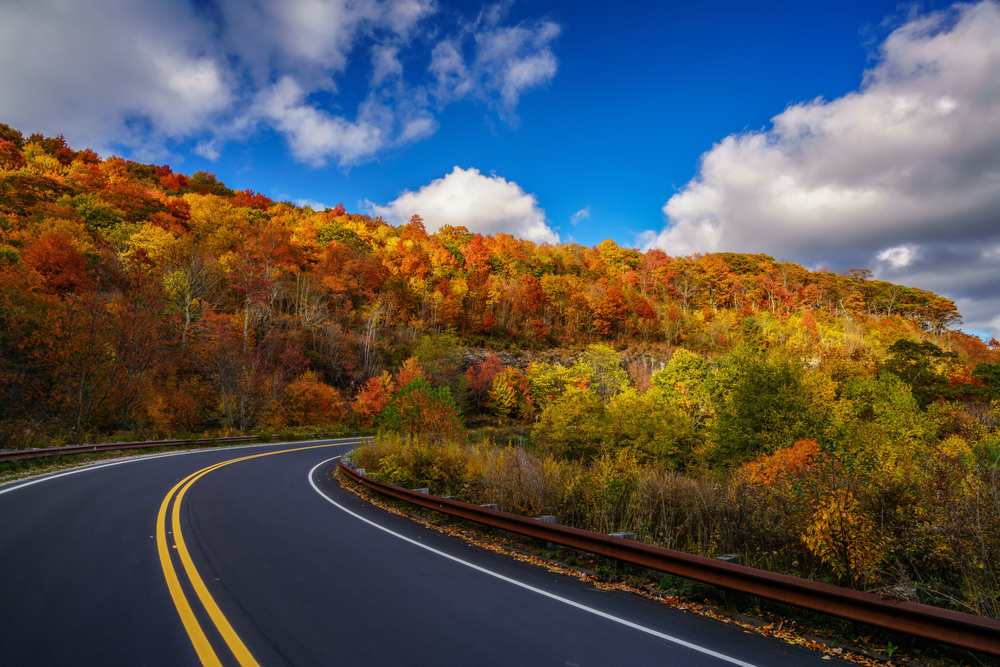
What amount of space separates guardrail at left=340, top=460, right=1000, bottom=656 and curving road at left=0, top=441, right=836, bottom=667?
454 mm

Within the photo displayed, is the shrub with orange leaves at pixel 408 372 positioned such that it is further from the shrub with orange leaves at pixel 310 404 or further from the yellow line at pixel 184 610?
the yellow line at pixel 184 610

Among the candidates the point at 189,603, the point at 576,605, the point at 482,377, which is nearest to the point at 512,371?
the point at 482,377

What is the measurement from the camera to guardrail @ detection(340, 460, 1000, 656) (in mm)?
3459

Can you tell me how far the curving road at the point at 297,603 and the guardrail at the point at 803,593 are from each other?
454 millimetres

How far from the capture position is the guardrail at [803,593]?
11.3 ft

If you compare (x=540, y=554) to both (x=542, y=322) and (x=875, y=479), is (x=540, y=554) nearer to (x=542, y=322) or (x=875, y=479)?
(x=875, y=479)

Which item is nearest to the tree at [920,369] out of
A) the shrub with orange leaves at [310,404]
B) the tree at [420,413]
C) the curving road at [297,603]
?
the tree at [420,413]

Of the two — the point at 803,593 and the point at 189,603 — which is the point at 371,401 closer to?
the point at 189,603

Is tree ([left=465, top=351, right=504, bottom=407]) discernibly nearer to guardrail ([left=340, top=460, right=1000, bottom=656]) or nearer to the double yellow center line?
the double yellow center line

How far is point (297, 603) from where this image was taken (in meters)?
4.76

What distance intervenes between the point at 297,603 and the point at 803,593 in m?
4.89

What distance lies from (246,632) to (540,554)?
169 inches

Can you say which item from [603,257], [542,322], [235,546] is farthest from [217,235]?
[603,257]

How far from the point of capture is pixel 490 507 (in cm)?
881
